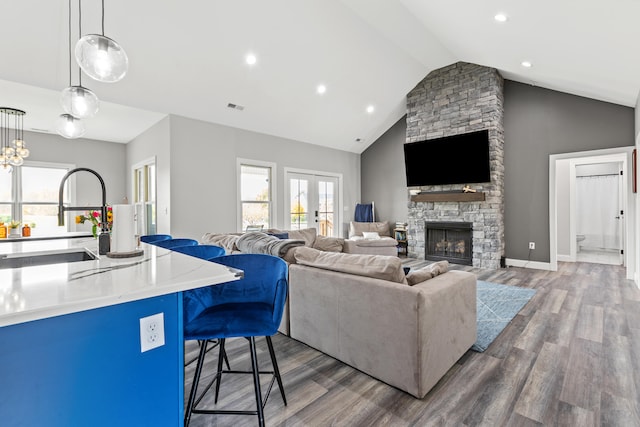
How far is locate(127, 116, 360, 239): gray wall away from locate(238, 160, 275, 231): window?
16 cm

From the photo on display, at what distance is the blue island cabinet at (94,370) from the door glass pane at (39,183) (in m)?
6.96

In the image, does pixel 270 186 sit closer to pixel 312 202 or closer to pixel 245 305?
pixel 312 202

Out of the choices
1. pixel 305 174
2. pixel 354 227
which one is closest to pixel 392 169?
pixel 354 227

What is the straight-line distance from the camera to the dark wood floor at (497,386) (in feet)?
5.59

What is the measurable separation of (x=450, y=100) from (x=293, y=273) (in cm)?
532

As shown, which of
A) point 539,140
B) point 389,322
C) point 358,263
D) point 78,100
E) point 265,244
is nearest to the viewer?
point 389,322

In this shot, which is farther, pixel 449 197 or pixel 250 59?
pixel 449 197

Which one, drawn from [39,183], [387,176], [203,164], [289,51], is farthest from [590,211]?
[39,183]

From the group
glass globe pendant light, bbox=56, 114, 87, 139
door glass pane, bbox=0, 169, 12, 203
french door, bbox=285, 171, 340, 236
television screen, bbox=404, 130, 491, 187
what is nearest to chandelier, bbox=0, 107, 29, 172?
door glass pane, bbox=0, 169, 12, 203

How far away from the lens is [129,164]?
677cm

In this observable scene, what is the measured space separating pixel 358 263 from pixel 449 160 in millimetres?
4673

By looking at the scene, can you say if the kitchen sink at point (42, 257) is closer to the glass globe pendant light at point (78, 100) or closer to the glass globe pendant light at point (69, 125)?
the glass globe pendant light at point (78, 100)

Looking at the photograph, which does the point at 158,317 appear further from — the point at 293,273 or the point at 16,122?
the point at 16,122

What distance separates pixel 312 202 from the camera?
7.27 metres
